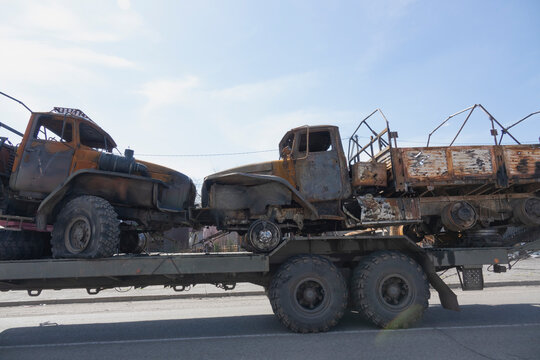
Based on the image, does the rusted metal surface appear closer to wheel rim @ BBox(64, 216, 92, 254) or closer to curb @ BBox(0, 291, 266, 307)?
wheel rim @ BBox(64, 216, 92, 254)

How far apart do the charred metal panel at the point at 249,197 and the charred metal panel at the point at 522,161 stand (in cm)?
413

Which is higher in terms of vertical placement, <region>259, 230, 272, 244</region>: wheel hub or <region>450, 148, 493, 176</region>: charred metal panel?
<region>450, 148, 493, 176</region>: charred metal panel

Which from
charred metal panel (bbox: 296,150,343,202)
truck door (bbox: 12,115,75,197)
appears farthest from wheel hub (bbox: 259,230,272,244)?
truck door (bbox: 12,115,75,197)

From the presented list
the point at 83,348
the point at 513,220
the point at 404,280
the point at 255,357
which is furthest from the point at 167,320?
the point at 513,220

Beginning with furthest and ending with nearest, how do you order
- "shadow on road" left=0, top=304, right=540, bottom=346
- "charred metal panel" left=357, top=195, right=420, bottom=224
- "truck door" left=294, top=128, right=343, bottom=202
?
1. "truck door" left=294, top=128, right=343, bottom=202
2. "charred metal panel" left=357, top=195, right=420, bottom=224
3. "shadow on road" left=0, top=304, right=540, bottom=346

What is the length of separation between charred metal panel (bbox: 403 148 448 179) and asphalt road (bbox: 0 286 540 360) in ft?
8.59

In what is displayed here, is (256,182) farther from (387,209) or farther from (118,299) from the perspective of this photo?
(118,299)

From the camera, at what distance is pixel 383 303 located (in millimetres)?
5227

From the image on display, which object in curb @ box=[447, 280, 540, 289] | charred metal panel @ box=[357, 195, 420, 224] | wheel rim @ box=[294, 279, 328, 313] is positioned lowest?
curb @ box=[447, 280, 540, 289]

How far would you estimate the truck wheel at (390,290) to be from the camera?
17.0 ft

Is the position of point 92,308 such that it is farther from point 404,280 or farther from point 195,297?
point 404,280

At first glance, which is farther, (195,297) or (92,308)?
(195,297)

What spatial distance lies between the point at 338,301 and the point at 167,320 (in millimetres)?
3683

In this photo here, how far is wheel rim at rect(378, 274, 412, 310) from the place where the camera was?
525 cm
